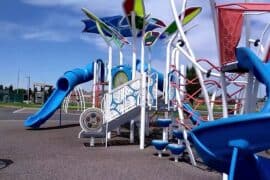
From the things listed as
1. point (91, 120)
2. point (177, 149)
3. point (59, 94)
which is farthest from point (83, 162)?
point (59, 94)

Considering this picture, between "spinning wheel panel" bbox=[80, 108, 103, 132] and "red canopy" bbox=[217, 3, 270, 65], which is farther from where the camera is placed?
"spinning wheel panel" bbox=[80, 108, 103, 132]

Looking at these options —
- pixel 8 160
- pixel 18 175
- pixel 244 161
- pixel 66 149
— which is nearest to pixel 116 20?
pixel 66 149

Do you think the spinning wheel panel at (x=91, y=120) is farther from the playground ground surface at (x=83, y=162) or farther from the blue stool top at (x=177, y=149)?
the blue stool top at (x=177, y=149)

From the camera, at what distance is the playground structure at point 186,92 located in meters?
5.50

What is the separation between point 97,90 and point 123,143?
3206mm

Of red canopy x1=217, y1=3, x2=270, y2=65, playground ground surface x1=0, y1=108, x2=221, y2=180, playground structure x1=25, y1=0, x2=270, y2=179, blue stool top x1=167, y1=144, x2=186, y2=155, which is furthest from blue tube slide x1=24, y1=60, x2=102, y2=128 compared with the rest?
red canopy x1=217, y1=3, x2=270, y2=65

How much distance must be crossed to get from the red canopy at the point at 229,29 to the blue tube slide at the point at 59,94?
14.2 m

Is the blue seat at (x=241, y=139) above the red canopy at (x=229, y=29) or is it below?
below

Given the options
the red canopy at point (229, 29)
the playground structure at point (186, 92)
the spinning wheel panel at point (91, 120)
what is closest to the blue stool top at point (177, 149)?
the playground structure at point (186, 92)

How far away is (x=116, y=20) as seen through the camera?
1747cm

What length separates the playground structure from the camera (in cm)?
550

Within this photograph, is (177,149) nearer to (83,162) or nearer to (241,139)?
(83,162)

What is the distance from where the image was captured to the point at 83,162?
36.1ft

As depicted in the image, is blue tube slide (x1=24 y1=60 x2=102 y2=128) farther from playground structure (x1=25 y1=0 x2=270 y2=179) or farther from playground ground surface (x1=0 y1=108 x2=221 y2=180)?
playground ground surface (x1=0 y1=108 x2=221 y2=180)
